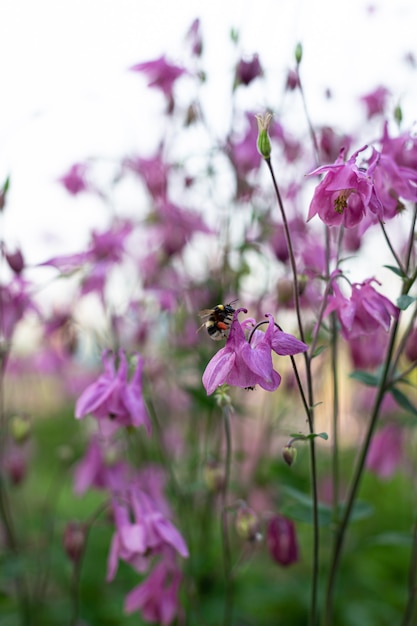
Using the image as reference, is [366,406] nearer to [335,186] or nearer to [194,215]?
[194,215]

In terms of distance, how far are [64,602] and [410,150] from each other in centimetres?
166

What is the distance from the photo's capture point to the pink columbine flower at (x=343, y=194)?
3.33ft

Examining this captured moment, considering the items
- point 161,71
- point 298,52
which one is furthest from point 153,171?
point 298,52

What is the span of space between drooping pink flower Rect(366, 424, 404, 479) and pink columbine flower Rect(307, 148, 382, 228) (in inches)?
47.4

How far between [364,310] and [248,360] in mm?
260

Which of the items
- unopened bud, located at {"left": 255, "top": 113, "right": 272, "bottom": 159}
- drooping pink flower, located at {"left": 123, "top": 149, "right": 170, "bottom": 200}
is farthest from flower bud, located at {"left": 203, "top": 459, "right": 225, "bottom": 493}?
drooping pink flower, located at {"left": 123, "top": 149, "right": 170, "bottom": 200}

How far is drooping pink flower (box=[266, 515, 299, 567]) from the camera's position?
1493 mm

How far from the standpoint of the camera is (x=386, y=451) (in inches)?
85.3

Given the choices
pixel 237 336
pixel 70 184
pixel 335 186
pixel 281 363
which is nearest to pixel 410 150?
pixel 335 186

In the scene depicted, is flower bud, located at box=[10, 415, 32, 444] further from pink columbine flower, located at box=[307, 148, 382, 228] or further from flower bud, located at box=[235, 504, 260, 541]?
pink columbine flower, located at box=[307, 148, 382, 228]

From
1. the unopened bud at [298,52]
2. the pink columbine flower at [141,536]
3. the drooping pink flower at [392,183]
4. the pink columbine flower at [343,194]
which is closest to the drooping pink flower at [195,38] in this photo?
the unopened bud at [298,52]

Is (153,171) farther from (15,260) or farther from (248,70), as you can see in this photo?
(15,260)

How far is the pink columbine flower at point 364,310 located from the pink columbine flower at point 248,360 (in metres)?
0.18

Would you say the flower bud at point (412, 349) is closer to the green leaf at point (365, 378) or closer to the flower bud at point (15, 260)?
the green leaf at point (365, 378)
